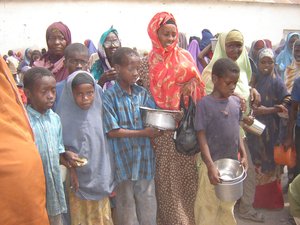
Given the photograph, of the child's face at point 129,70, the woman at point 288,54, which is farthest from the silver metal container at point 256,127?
the woman at point 288,54

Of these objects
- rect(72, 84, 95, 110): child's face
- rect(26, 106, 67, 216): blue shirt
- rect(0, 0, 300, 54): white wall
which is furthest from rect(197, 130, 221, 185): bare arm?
rect(0, 0, 300, 54): white wall

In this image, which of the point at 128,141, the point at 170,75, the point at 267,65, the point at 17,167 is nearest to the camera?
the point at 17,167

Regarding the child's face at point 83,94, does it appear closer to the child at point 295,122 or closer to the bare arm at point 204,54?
the child at point 295,122

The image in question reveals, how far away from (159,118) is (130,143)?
35cm

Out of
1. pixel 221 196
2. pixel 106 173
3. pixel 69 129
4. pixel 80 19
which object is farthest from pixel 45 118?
pixel 80 19

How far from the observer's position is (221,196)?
292 cm

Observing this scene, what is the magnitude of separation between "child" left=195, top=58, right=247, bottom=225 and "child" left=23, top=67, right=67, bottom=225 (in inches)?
44.2

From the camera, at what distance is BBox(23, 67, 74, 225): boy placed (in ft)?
8.48

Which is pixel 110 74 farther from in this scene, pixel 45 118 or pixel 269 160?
pixel 269 160

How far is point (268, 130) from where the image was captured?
4.34 metres

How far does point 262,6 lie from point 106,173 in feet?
56.1

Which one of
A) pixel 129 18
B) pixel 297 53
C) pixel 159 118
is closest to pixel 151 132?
pixel 159 118

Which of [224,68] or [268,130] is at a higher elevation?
[224,68]

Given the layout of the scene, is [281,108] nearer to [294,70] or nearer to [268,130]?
[268,130]
